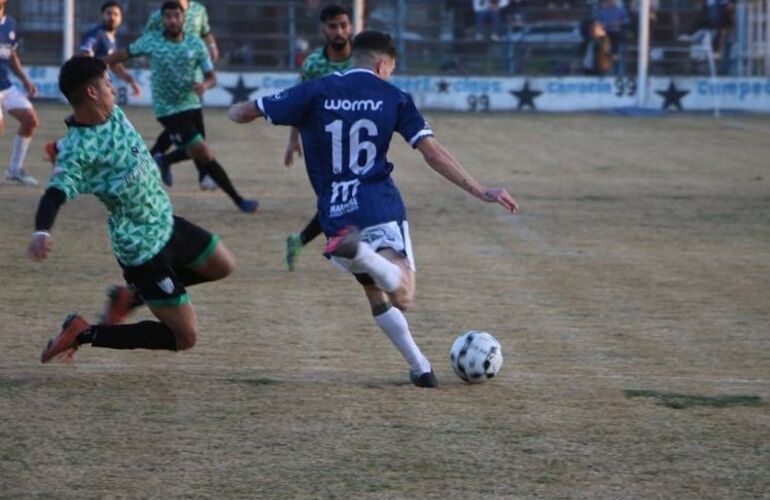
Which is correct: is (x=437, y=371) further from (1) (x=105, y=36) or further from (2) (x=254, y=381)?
(1) (x=105, y=36)

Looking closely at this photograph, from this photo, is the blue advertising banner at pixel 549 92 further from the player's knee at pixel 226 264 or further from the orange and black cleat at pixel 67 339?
the orange and black cleat at pixel 67 339

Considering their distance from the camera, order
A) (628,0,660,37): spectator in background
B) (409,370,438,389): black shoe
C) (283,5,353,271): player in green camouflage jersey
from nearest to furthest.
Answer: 1. (409,370,438,389): black shoe
2. (283,5,353,271): player in green camouflage jersey
3. (628,0,660,37): spectator in background

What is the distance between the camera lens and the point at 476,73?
3178cm

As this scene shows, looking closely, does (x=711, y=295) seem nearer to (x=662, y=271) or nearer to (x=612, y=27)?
(x=662, y=271)

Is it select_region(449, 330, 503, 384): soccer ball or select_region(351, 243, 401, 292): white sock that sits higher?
select_region(351, 243, 401, 292): white sock

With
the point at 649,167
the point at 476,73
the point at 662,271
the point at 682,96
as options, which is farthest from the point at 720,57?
the point at 662,271

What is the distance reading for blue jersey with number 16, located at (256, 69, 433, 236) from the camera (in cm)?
732

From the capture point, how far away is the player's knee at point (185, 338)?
7488 mm

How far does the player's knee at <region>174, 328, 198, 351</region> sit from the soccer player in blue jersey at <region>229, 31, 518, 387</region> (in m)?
0.84

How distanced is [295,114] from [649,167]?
42.8 feet

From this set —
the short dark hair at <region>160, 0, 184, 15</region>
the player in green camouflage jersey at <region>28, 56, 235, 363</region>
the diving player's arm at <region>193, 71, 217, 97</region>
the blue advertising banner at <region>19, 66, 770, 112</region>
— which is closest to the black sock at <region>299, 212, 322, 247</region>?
the player in green camouflage jersey at <region>28, 56, 235, 363</region>

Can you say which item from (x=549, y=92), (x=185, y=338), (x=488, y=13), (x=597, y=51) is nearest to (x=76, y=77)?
(x=185, y=338)

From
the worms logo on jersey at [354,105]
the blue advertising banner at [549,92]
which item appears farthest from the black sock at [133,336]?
the blue advertising banner at [549,92]

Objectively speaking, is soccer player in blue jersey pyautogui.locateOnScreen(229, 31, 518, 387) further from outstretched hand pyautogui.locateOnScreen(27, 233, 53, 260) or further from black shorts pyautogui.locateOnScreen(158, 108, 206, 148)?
black shorts pyautogui.locateOnScreen(158, 108, 206, 148)
